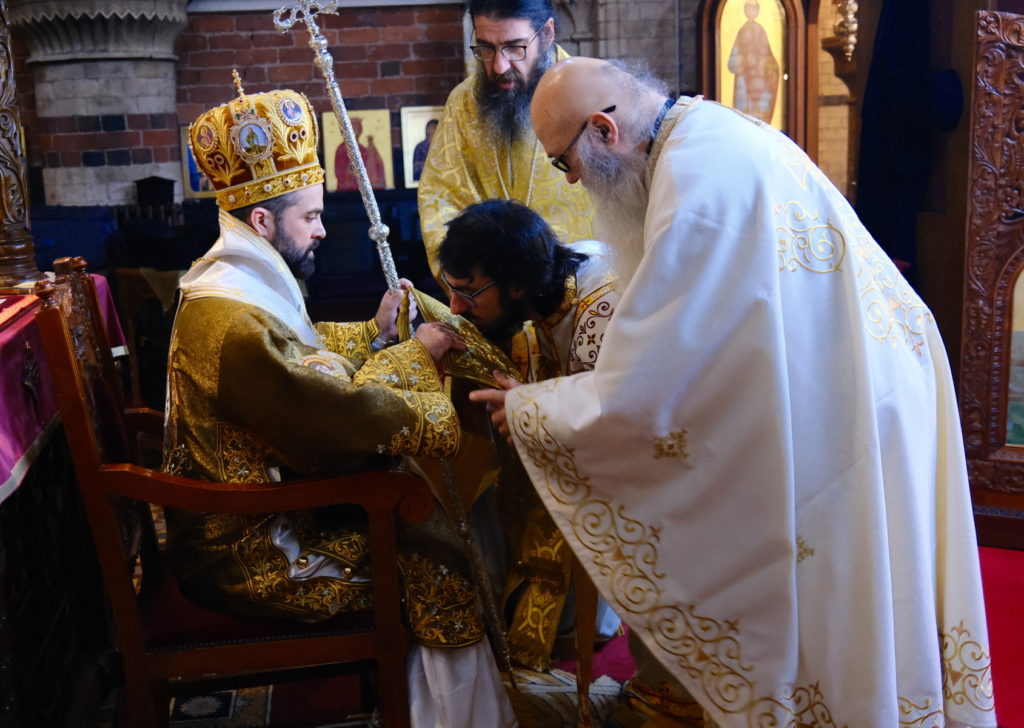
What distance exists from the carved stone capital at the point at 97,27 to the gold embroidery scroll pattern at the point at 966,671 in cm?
579

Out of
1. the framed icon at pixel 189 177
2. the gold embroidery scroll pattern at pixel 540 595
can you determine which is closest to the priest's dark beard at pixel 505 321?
the gold embroidery scroll pattern at pixel 540 595

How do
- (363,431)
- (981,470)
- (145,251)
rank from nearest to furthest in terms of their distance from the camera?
(363,431), (981,470), (145,251)

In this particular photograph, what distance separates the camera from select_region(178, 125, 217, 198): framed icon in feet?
22.5

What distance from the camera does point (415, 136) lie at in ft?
22.6

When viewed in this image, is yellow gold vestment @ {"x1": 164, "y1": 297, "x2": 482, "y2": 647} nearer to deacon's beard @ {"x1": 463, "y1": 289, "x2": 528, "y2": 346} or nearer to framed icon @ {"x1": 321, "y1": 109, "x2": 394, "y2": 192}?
deacon's beard @ {"x1": 463, "y1": 289, "x2": 528, "y2": 346}

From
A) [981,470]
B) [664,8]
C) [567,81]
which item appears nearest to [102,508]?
[567,81]

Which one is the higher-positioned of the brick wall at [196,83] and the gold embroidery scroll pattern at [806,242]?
the brick wall at [196,83]

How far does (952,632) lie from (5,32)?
2.76m

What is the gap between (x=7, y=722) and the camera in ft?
6.89

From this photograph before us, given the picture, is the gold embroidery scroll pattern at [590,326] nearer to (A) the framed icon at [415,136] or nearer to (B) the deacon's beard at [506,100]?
(B) the deacon's beard at [506,100]

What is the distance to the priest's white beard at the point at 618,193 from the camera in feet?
6.98

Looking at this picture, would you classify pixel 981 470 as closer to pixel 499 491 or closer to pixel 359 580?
pixel 499 491

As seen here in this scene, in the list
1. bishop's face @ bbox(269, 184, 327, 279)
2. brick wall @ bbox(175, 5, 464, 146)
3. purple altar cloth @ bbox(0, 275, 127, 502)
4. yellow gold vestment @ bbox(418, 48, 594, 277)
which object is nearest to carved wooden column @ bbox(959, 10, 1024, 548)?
yellow gold vestment @ bbox(418, 48, 594, 277)

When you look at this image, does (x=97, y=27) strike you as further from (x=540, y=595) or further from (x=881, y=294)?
(x=881, y=294)
